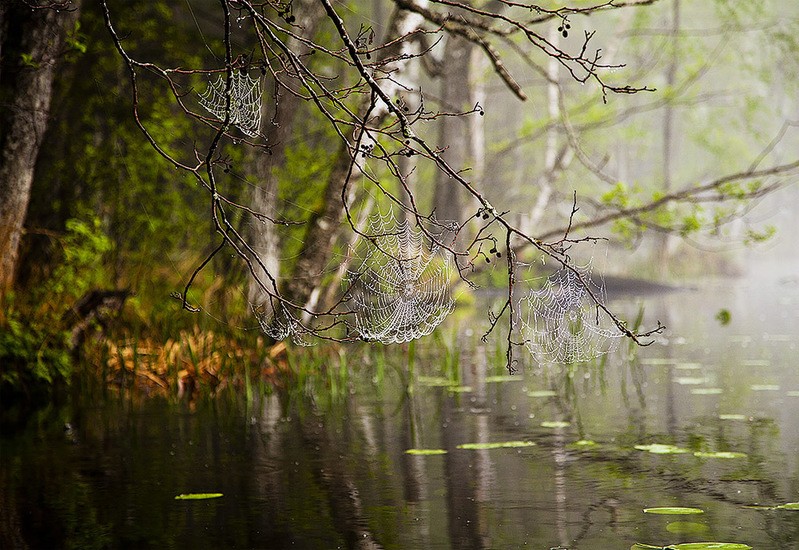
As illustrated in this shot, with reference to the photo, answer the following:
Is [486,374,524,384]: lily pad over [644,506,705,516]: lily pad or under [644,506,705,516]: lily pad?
over

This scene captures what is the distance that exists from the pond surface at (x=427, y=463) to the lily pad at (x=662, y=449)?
0.02m

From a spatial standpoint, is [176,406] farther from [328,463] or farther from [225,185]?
[225,185]

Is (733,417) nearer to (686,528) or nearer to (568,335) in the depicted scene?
(568,335)

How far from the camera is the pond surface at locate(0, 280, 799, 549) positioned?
471 cm

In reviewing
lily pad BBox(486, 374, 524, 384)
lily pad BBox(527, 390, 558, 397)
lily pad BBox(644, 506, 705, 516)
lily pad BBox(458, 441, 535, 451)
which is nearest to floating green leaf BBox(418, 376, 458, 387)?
lily pad BBox(486, 374, 524, 384)

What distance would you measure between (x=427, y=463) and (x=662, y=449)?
54.8 inches

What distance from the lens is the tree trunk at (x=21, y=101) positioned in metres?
8.59

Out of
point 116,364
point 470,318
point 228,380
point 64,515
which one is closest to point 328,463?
point 64,515

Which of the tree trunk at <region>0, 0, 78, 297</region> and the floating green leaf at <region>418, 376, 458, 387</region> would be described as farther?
the floating green leaf at <region>418, 376, 458, 387</region>

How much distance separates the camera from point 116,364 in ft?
33.1

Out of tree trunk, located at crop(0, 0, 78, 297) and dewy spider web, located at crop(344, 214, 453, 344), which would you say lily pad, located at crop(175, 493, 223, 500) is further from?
tree trunk, located at crop(0, 0, 78, 297)

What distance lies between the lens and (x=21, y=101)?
8.70m

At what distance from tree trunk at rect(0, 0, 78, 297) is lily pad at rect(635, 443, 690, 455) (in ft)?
17.3

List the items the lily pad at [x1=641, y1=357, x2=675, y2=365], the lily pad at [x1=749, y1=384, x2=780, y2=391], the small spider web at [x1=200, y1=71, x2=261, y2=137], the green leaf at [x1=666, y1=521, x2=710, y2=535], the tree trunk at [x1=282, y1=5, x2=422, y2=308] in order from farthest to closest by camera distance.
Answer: the lily pad at [x1=641, y1=357, x2=675, y2=365]
the tree trunk at [x1=282, y1=5, x2=422, y2=308]
the lily pad at [x1=749, y1=384, x2=780, y2=391]
the small spider web at [x1=200, y1=71, x2=261, y2=137]
the green leaf at [x1=666, y1=521, x2=710, y2=535]
